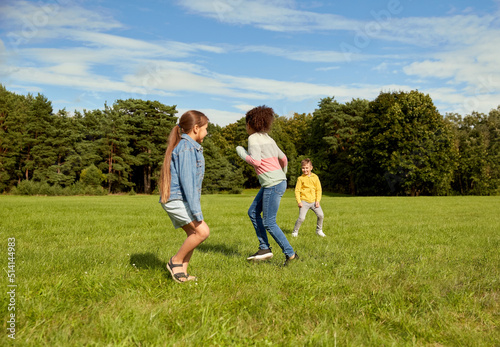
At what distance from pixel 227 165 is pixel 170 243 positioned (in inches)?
1867

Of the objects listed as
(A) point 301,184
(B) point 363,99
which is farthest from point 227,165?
(A) point 301,184

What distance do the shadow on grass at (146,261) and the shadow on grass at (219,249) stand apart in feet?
3.31

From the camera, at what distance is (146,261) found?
5.18 m

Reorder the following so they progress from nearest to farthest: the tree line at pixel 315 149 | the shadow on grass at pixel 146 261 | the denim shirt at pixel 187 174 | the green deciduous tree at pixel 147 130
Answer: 1. the denim shirt at pixel 187 174
2. the shadow on grass at pixel 146 261
3. the tree line at pixel 315 149
4. the green deciduous tree at pixel 147 130

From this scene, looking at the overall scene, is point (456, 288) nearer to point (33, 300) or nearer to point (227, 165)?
point (33, 300)

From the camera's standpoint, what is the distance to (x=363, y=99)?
5944 cm

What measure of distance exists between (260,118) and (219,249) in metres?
2.50

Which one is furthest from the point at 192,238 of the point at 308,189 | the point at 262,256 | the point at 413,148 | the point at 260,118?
the point at 413,148

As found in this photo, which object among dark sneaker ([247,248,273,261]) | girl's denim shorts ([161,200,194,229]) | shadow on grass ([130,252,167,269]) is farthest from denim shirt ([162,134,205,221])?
dark sneaker ([247,248,273,261])

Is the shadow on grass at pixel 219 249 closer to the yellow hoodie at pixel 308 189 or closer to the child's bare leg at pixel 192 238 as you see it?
the child's bare leg at pixel 192 238

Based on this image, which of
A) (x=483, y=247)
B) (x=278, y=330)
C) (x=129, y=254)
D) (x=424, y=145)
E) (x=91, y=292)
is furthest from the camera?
(x=424, y=145)

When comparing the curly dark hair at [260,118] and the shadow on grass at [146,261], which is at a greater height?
the curly dark hair at [260,118]

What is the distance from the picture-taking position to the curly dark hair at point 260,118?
17.4 ft

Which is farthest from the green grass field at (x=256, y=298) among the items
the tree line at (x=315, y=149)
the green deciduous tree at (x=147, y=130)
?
the green deciduous tree at (x=147, y=130)
